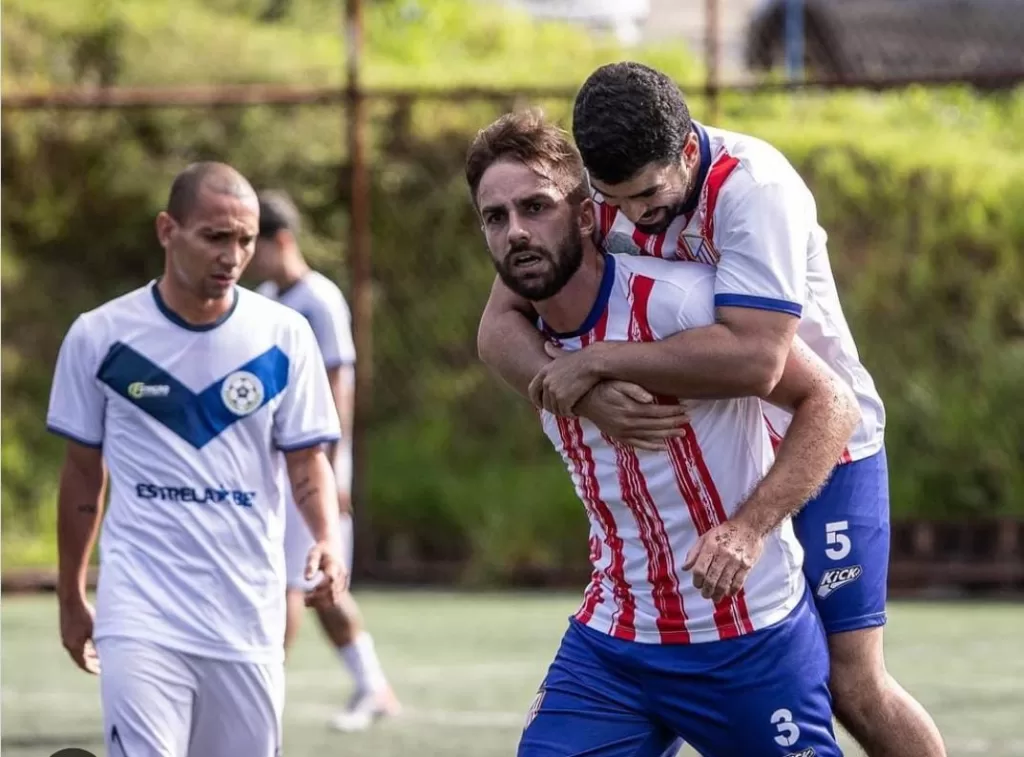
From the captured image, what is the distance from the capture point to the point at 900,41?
1006 inches

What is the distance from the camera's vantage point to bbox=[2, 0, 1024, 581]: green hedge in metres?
13.6

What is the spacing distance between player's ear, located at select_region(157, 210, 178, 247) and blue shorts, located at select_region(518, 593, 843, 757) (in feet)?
6.15

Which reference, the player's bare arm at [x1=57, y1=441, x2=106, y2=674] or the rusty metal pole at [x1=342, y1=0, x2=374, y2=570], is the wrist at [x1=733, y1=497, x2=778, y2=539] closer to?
the player's bare arm at [x1=57, y1=441, x2=106, y2=674]

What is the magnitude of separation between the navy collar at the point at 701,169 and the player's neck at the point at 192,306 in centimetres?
176

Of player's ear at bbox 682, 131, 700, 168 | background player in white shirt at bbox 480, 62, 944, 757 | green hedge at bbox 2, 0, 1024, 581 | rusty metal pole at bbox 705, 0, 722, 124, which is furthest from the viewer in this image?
green hedge at bbox 2, 0, 1024, 581

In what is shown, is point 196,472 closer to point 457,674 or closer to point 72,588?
point 72,588

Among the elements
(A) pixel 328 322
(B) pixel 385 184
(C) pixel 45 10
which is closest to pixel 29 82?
(C) pixel 45 10

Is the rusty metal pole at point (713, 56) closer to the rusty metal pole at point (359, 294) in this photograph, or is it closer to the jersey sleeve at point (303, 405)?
the rusty metal pole at point (359, 294)

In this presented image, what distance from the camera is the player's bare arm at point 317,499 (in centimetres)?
544

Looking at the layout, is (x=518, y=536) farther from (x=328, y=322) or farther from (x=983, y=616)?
(x=328, y=322)

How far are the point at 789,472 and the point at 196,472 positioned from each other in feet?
6.39

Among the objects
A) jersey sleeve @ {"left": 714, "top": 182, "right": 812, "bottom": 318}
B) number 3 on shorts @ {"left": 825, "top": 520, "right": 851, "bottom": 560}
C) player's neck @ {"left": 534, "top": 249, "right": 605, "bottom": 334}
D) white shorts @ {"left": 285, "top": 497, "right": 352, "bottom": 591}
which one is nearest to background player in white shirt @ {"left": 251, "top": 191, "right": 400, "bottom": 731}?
white shorts @ {"left": 285, "top": 497, "right": 352, "bottom": 591}

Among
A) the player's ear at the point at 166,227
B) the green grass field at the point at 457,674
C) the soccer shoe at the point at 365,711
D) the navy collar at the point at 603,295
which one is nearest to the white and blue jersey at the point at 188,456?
the player's ear at the point at 166,227

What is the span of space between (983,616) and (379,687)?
185 inches
